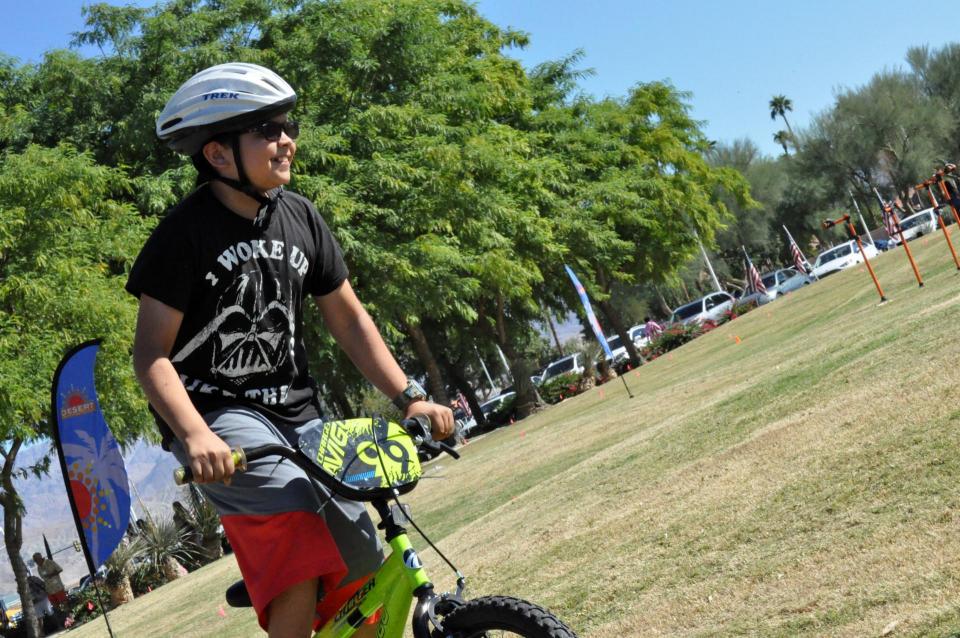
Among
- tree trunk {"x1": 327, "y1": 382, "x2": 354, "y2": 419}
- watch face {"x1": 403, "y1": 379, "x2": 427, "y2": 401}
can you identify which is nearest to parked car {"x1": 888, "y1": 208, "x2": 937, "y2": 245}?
tree trunk {"x1": 327, "y1": 382, "x2": 354, "y2": 419}

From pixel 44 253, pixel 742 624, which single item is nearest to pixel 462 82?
pixel 44 253

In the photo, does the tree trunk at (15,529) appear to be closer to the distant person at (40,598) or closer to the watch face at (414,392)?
the distant person at (40,598)

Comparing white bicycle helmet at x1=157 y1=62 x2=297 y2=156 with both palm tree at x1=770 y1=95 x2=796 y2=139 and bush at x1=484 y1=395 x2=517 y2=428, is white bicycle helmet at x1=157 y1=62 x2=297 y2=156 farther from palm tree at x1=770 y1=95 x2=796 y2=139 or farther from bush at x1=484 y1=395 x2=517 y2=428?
palm tree at x1=770 y1=95 x2=796 y2=139

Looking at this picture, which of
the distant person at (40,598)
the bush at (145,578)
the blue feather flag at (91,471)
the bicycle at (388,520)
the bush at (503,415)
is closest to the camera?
the bicycle at (388,520)

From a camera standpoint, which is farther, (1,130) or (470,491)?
(1,130)

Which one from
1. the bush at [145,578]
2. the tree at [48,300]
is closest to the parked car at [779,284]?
the bush at [145,578]

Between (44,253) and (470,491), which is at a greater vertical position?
(44,253)

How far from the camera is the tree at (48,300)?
58.4 ft

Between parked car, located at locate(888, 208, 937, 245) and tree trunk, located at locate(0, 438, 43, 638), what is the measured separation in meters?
42.1

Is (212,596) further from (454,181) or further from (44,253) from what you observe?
(454,181)

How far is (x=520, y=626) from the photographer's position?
10.1 ft

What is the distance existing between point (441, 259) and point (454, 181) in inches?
109

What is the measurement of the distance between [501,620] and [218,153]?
1.57 metres

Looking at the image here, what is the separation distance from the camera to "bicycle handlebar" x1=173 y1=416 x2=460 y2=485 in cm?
309
